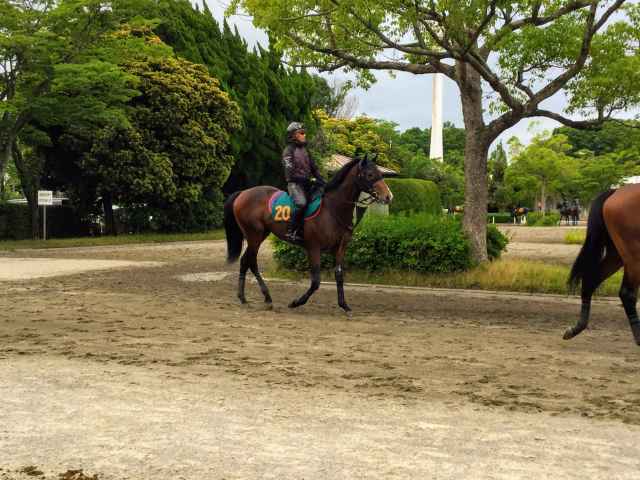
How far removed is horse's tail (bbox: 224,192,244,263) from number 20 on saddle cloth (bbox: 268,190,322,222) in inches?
40.5

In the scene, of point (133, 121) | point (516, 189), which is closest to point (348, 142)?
point (516, 189)

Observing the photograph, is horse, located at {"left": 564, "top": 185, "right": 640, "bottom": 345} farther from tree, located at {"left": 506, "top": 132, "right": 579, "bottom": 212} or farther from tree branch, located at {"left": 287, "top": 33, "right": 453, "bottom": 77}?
tree, located at {"left": 506, "top": 132, "right": 579, "bottom": 212}

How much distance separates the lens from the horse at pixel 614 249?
311 inches

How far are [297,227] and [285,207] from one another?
0.39 metres

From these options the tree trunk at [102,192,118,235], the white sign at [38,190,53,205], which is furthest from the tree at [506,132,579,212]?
the white sign at [38,190,53,205]

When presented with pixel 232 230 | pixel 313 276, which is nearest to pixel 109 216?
pixel 232 230

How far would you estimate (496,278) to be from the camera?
1385 cm

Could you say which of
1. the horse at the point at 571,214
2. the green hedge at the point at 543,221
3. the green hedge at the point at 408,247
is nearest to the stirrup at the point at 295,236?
the green hedge at the point at 408,247

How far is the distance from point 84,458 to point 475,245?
1183cm

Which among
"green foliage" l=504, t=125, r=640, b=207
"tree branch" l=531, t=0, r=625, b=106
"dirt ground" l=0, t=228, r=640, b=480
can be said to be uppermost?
"green foliage" l=504, t=125, r=640, b=207

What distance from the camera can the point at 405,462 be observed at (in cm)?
396

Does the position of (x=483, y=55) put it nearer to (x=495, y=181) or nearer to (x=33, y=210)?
(x=33, y=210)

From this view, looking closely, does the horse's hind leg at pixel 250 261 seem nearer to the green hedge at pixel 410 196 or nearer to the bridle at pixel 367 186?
the bridle at pixel 367 186

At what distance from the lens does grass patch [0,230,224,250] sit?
28.6 metres
